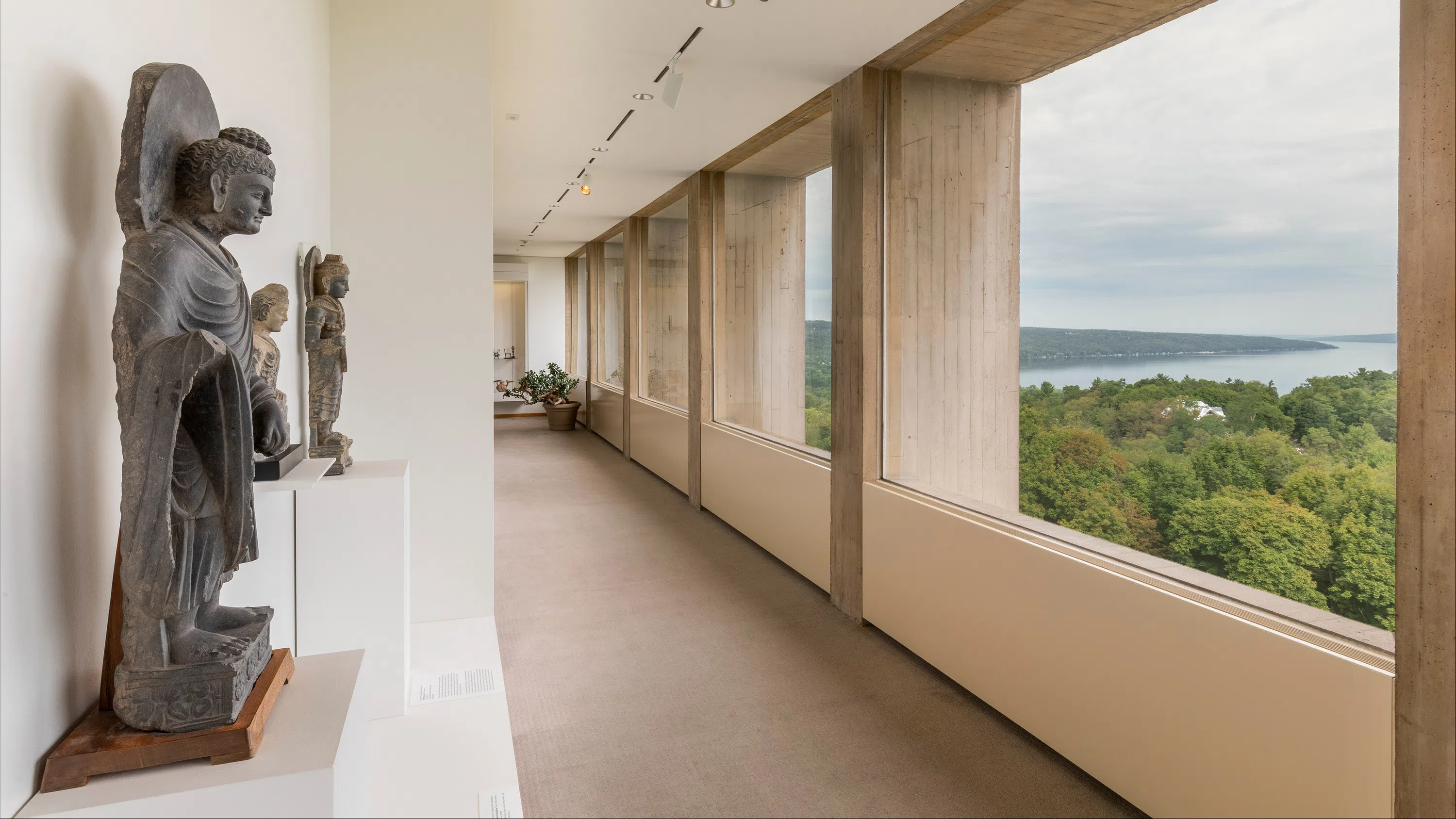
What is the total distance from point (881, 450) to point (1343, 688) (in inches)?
84.3

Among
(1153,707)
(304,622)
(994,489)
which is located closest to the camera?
(1153,707)

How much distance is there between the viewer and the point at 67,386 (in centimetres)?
108

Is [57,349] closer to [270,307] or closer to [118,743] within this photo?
[118,743]

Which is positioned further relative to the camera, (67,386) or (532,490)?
(532,490)

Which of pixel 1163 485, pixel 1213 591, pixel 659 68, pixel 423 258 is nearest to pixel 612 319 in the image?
pixel 659 68

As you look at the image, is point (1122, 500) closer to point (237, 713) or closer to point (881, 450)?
point (881, 450)

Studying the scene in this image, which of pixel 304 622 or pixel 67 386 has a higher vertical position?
pixel 67 386

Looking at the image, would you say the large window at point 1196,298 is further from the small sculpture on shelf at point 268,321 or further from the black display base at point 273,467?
the small sculpture on shelf at point 268,321

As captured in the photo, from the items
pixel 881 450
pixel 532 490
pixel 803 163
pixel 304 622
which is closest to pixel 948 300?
pixel 881 450

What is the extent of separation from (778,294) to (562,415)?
23.7 ft

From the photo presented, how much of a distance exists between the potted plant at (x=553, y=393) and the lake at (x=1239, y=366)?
9.48m

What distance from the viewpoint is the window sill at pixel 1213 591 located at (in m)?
1.68

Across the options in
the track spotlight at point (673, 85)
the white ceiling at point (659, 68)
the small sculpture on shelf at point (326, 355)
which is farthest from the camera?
the track spotlight at point (673, 85)

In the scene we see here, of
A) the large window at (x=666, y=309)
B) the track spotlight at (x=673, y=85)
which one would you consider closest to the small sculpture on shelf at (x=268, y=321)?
the track spotlight at (x=673, y=85)
